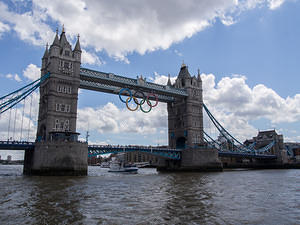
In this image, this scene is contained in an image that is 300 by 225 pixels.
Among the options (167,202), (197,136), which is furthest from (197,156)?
(167,202)

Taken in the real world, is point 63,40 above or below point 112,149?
above

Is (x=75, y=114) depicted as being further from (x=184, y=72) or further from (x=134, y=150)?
(x=184, y=72)

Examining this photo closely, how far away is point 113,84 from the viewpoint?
57.9 meters

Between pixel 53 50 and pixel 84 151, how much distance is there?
2043 cm

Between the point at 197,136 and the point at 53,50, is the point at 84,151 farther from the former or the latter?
the point at 197,136

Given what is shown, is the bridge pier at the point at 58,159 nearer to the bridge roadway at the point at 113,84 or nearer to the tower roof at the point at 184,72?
the bridge roadway at the point at 113,84

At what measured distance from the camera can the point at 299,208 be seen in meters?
15.5

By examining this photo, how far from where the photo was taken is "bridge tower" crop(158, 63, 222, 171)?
2421 inches

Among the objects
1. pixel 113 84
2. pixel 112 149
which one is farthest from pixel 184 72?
pixel 112 149

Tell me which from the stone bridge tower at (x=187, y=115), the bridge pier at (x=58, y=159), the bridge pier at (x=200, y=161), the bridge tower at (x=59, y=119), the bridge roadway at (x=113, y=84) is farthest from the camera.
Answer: the stone bridge tower at (x=187, y=115)

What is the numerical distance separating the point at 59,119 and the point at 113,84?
1452cm

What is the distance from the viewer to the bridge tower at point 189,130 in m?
61.5

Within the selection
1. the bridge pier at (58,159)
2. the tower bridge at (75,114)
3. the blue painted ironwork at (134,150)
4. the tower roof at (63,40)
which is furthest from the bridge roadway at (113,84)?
the bridge pier at (58,159)

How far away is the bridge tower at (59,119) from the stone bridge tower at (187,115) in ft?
98.1
